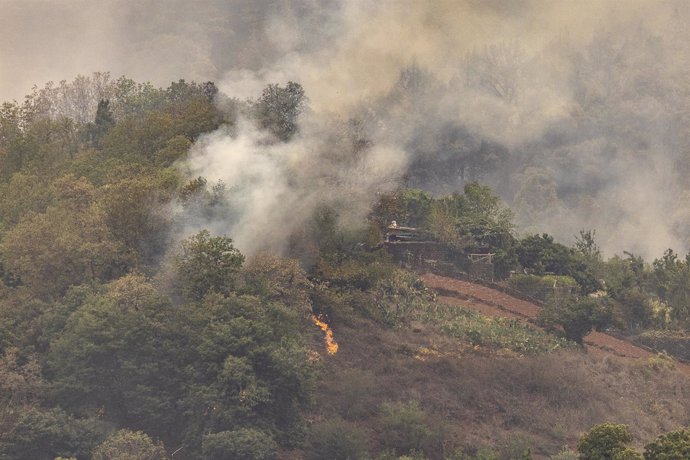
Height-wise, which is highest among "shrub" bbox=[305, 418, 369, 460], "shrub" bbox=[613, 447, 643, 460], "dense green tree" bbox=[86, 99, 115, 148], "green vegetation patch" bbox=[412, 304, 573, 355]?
"dense green tree" bbox=[86, 99, 115, 148]

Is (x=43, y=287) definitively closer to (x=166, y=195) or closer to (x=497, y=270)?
(x=166, y=195)

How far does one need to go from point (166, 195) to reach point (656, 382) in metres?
28.1

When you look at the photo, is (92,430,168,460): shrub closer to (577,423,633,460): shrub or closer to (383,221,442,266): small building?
(577,423,633,460): shrub

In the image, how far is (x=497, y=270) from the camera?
3420 inches

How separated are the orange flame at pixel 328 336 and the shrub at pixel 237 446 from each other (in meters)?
12.0

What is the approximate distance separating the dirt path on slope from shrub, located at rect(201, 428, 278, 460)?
2497 centimetres

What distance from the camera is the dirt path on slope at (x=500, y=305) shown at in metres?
77.9

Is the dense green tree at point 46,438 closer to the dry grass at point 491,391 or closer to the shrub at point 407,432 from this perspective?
the dry grass at point 491,391

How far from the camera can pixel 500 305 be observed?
79375mm

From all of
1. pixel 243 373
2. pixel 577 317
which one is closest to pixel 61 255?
pixel 243 373

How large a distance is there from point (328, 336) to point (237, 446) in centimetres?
1482

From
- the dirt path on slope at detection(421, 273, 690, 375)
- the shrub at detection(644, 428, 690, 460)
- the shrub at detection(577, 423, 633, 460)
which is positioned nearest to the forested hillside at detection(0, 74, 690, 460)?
the dirt path on slope at detection(421, 273, 690, 375)

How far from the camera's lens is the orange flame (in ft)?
221

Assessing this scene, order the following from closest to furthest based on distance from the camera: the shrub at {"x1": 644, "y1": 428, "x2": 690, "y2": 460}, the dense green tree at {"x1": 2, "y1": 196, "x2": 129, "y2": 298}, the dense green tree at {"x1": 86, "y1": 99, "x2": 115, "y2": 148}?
the shrub at {"x1": 644, "y1": 428, "x2": 690, "y2": 460}, the dense green tree at {"x1": 2, "y1": 196, "x2": 129, "y2": 298}, the dense green tree at {"x1": 86, "y1": 99, "x2": 115, "y2": 148}
